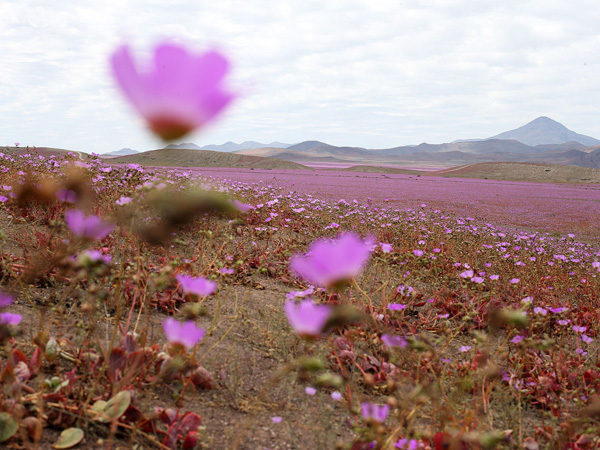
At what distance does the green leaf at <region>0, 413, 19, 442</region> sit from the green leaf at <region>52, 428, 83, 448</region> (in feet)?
0.50

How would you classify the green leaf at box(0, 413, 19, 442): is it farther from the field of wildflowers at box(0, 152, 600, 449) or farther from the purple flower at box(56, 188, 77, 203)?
the purple flower at box(56, 188, 77, 203)

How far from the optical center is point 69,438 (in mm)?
1410

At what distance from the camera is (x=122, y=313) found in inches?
99.0

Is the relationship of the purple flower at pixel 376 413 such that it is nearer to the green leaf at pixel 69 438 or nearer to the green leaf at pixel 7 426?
the green leaf at pixel 69 438

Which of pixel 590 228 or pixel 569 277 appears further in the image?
pixel 590 228

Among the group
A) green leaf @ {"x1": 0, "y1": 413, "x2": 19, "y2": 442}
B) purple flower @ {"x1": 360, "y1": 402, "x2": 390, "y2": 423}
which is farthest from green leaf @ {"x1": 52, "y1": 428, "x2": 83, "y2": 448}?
purple flower @ {"x1": 360, "y1": 402, "x2": 390, "y2": 423}

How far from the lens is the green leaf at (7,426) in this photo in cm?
128

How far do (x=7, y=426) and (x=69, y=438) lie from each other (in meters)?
0.19

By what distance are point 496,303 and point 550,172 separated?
41.9 m

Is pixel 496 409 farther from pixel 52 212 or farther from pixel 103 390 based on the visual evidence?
pixel 52 212

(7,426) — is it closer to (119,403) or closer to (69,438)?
(69,438)

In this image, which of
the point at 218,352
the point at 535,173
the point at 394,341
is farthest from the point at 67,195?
the point at 535,173

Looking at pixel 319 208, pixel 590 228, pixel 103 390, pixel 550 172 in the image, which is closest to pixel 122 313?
pixel 103 390

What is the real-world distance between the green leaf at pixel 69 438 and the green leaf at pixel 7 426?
0.50ft
